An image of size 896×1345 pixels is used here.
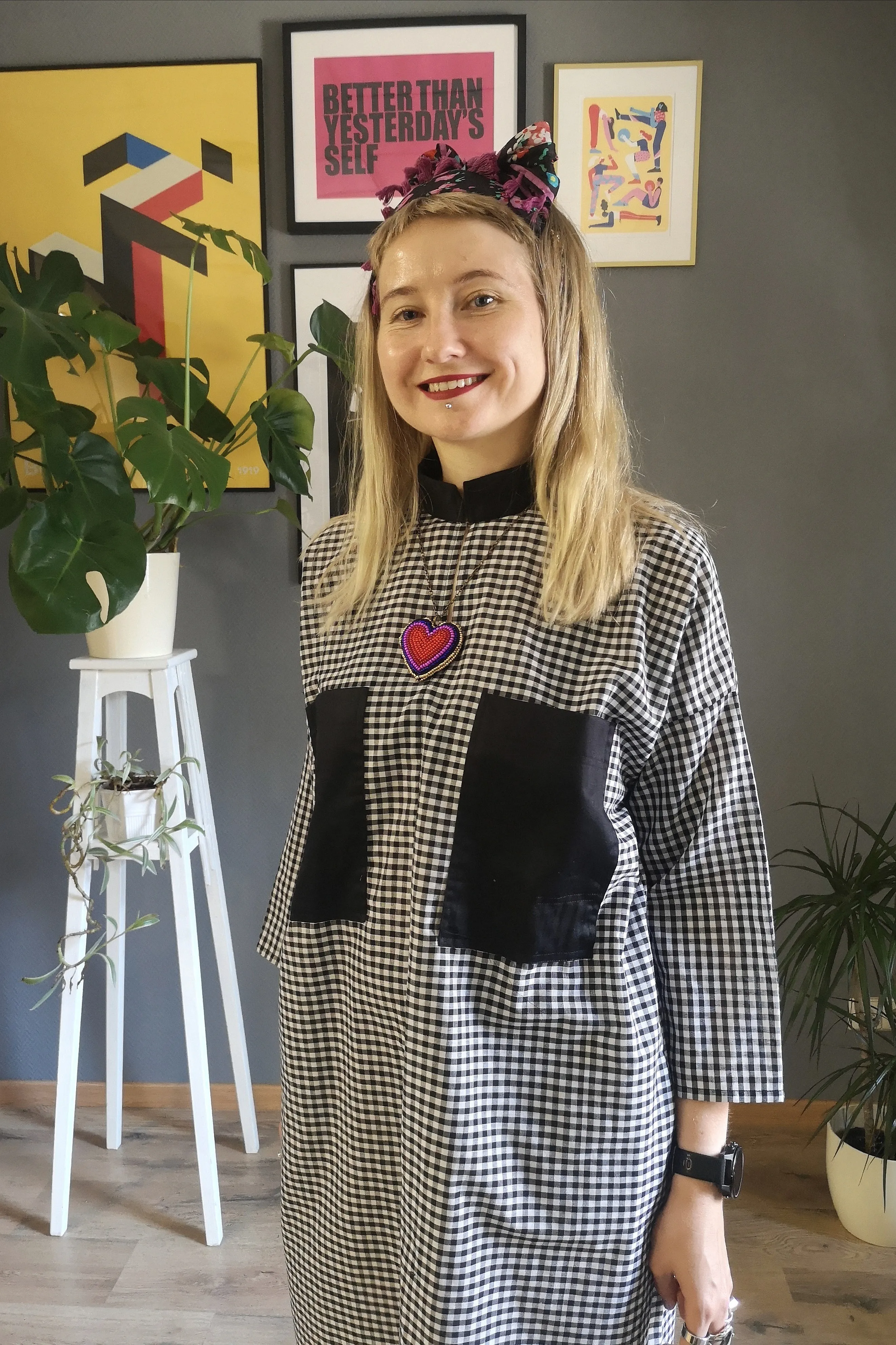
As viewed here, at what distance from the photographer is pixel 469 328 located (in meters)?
0.95

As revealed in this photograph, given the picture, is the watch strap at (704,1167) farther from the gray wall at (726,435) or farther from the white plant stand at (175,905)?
the gray wall at (726,435)

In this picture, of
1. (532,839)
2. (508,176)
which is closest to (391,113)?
(508,176)

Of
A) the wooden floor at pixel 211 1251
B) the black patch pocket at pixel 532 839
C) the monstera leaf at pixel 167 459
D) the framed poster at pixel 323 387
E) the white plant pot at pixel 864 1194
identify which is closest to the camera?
the black patch pocket at pixel 532 839

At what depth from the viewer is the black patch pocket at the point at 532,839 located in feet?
2.96

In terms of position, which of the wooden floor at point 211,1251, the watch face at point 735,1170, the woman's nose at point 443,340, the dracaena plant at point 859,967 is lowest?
the wooden floor at point 211,1251

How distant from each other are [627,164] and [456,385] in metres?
1.42

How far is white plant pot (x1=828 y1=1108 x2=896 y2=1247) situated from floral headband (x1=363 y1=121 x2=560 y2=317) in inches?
71.5

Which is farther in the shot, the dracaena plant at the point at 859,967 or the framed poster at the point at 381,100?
the framed poster at the point at 381,100

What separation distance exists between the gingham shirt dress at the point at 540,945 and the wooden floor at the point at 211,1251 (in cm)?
99

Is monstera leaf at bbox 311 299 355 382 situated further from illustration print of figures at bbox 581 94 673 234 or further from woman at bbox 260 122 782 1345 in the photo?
woman at bbox 260 122 782 1345

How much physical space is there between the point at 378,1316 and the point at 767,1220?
133cm

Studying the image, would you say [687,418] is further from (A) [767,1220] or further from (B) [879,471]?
(A) [767,1220]

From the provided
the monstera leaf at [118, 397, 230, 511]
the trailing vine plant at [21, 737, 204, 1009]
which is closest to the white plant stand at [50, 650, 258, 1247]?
the trailing vine plant at [21, 737, 204, 1009]

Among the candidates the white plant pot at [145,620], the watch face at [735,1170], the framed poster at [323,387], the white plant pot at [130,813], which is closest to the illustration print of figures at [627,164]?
the framed poster at [323,387]
